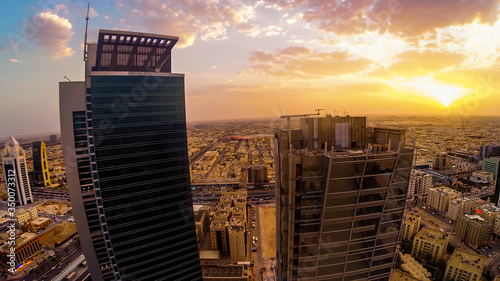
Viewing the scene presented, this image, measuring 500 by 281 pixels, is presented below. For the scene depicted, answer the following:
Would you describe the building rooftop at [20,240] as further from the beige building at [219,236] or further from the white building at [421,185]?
the white building at [421,185]

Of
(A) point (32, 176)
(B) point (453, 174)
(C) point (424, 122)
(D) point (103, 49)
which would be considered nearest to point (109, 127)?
(D) point (103, 49)

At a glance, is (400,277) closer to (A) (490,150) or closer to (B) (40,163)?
(A) (490,150)

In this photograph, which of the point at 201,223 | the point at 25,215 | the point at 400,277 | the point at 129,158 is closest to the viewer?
the point at 129,158

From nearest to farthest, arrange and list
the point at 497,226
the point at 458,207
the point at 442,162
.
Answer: the point at 497,226 < the point at 458,207 < the point at 442,162

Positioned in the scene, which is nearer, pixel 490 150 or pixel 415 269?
pixel 415 269

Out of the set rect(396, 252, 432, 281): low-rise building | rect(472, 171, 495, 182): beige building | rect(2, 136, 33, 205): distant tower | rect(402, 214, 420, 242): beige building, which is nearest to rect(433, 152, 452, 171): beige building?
rect(472, 171, 495, 182): beige building

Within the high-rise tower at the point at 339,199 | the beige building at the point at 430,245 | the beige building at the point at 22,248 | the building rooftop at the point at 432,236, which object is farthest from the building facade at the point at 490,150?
the beige building at the point at 22,248

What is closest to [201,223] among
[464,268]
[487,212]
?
[464,268]

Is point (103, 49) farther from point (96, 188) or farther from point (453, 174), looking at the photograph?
point (453, 174)
